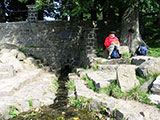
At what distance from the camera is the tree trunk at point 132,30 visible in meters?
8.92

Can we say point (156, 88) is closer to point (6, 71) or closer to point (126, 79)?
point (126, 79)

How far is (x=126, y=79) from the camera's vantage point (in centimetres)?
417

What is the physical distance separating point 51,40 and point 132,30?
5935 millimetres

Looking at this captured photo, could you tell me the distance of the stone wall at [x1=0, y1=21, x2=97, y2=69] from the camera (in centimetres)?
1150

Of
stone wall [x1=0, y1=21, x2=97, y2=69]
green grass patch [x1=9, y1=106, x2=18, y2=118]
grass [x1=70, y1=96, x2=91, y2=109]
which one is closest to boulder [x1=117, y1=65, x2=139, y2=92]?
grass [x1=70, y1=96, x2=91, y2=109]

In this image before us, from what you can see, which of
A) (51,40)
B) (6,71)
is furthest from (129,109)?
(51,40)

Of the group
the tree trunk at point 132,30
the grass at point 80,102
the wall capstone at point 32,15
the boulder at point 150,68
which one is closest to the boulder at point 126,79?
the boulder at point 150,68

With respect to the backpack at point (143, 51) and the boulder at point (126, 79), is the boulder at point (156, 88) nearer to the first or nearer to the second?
the boulder at point (126, 79)

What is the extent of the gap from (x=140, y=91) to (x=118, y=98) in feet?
1.90

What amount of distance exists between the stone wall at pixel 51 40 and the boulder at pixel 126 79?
7.12 meters

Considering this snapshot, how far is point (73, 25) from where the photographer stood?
11.5 metres

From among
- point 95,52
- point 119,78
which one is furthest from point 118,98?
point 95,52

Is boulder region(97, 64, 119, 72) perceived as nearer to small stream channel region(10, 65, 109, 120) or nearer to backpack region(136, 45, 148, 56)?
backpack region(136, 45, 148, 56)

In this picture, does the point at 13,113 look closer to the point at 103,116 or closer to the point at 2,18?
the point at 103,116
